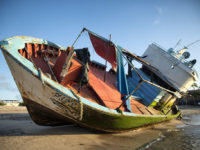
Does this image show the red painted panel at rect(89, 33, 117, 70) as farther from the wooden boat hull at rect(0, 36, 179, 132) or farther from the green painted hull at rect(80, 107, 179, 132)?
the wooden boat hull at rect(0, 36, 179, 132)

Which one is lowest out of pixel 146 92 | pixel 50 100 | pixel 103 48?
pixel 50 100

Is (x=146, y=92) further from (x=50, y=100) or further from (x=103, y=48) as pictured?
(x=50, y=100)

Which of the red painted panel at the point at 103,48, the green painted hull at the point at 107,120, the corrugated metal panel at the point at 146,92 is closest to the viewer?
the green painted hull at the point at 107,120

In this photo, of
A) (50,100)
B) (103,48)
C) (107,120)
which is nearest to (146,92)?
(103,48)

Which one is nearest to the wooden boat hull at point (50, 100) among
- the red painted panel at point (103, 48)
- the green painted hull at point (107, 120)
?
the green painted hull at point (107, 120)

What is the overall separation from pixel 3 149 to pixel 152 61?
31.7 ft

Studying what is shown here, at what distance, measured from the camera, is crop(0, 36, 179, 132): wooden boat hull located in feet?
11.3

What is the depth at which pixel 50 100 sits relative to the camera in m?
3.66

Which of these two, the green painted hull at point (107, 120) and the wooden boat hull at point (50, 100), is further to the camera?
the green painted hull at point (107, 120)

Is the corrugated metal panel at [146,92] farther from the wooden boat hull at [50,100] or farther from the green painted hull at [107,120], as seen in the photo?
the wooden boat hull at [50,100]

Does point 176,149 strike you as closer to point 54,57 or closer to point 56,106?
point 56,106

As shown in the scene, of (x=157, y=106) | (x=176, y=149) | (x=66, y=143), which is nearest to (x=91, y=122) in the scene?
(x=66, y=143)

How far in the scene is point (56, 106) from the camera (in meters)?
3.71

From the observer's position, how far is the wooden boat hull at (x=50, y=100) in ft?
11.3
